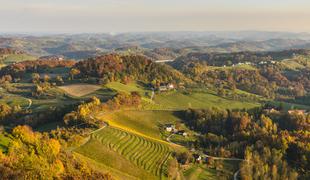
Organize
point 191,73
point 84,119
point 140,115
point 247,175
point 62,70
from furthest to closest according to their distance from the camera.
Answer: point 191,73
point 62,70
point 140,115
point 84,119
point 247,175

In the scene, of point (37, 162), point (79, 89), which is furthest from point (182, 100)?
point (37, 162)

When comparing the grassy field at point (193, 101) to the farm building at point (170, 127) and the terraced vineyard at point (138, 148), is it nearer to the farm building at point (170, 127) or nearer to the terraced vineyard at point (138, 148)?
the farm building at point (170, 127)

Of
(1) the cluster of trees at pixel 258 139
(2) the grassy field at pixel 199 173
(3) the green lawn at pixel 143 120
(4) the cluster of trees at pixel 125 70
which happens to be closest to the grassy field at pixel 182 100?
(4) the cluster of trees at pixel 125 70

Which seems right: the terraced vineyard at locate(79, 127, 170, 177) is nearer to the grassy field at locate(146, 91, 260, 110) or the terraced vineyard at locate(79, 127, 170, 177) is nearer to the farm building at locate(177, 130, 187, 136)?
the farm building at locate(177, 130, 187, 136)

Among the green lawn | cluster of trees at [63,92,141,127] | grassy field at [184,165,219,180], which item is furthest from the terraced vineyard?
the green lawn

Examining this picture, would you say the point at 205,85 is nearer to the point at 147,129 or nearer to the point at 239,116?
the point at 239,116

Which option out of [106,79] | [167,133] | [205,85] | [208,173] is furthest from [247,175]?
[205,85]
